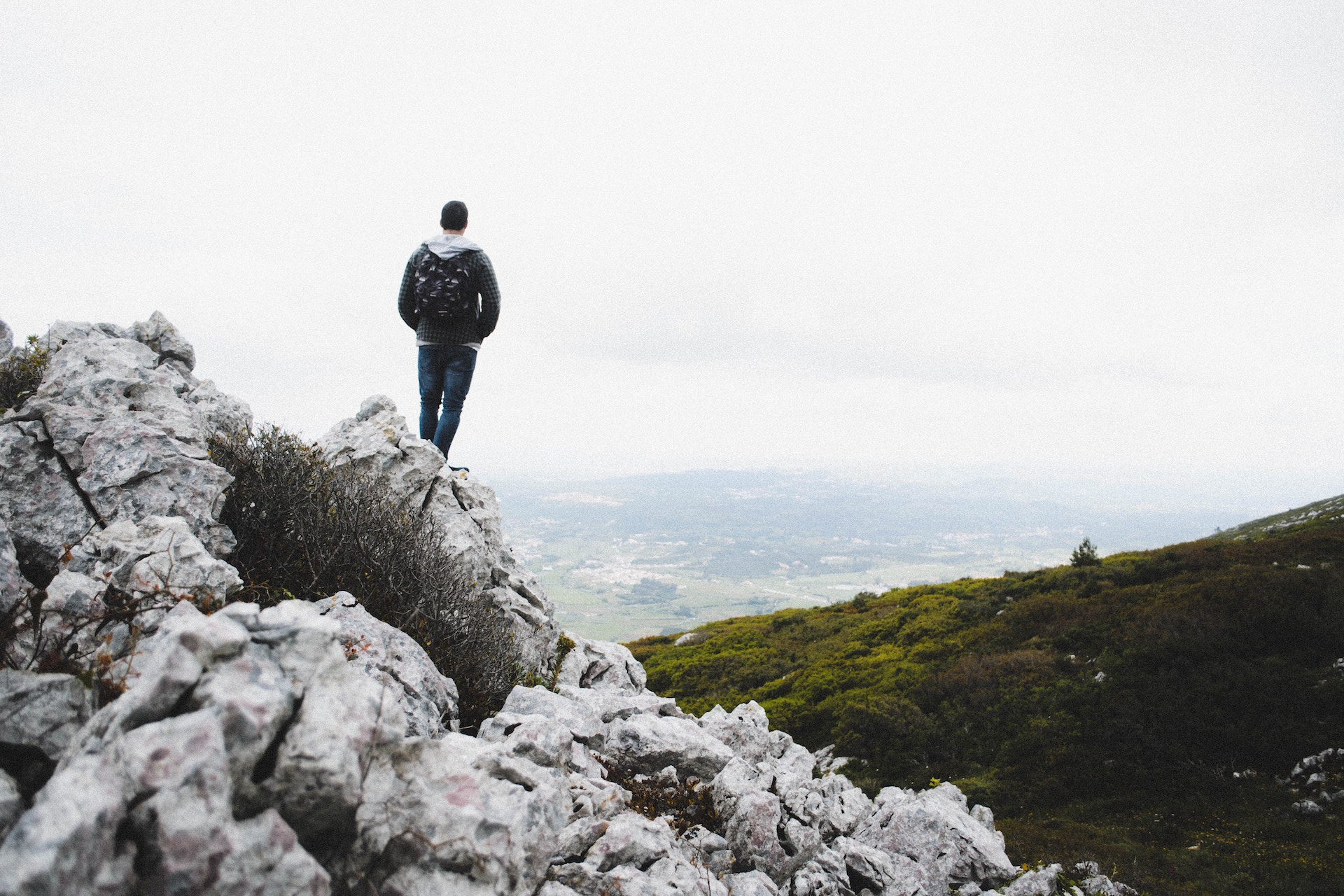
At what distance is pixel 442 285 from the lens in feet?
31.7

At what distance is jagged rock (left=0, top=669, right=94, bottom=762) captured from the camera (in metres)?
3.18

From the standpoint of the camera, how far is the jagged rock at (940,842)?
905 centimetres

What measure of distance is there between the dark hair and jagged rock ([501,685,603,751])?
302 inches

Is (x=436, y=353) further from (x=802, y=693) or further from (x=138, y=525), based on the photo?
(x=802, y=693)

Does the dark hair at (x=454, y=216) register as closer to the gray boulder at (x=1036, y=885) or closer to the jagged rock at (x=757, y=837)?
the jagged rock at (x=757, y=837)

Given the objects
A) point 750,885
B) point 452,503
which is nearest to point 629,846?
point 750,885

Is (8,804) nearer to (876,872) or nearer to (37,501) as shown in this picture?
(37,501)

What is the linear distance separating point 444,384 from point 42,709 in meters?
7.86

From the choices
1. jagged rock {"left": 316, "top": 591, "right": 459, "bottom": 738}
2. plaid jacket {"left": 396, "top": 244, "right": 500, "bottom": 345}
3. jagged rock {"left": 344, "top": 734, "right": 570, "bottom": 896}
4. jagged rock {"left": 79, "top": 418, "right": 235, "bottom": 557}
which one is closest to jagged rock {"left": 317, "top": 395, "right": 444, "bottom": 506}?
plaid jacket {"left": 396, "top": 244, "right": 500, "bottom": 345}

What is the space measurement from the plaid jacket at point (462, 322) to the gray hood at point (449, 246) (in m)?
0.14

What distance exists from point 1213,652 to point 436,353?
19.3m

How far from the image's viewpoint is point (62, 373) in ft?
24.1

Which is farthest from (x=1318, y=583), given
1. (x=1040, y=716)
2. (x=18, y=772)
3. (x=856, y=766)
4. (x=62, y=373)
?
(x=62, y=373)

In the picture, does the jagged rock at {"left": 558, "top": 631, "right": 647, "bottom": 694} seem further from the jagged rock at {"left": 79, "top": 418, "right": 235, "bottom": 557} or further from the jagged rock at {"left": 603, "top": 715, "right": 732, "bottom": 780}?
the jagged rock at {"left": 79, "top": 418, "right": 235, "bottom": 557}
